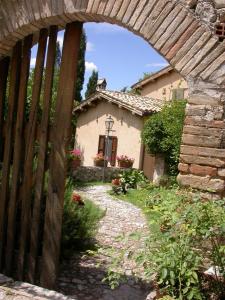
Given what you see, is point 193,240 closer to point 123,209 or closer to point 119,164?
point 123,209

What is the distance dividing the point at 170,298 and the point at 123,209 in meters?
8.05

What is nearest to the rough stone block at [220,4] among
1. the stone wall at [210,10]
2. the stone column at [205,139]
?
the stone wall at [210,10]

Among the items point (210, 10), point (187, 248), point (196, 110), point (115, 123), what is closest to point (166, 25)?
point (210, 10)

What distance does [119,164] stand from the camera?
693 inches

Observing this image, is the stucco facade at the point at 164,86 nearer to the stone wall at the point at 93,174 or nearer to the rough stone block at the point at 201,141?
the stone wall at the point at 93,174

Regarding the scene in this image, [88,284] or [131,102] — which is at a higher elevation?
[131,102]

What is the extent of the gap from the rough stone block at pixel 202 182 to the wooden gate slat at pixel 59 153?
4.63ft

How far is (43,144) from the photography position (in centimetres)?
401

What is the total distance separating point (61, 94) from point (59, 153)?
563mm

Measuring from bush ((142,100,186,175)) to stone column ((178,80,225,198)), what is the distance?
34.6 ft

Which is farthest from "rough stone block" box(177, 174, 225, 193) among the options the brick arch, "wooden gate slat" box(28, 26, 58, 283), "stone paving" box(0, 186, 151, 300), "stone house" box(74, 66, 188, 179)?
"stone house" box(74, 66, 188, 179)

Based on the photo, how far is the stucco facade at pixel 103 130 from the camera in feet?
57.5

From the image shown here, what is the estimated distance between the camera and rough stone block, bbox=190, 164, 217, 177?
2.86 m

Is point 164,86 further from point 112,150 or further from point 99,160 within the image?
point 99,160
